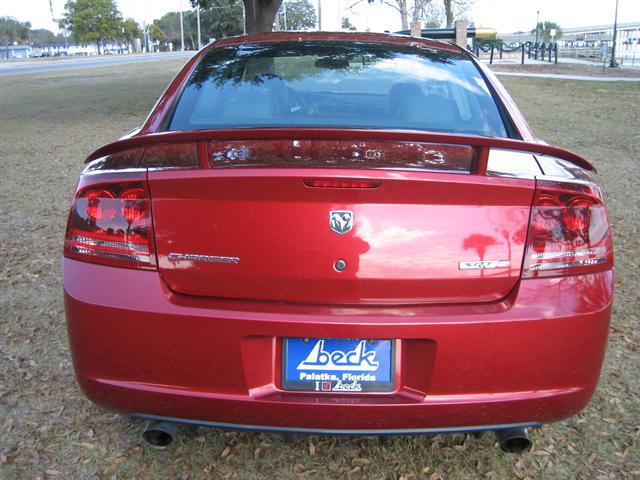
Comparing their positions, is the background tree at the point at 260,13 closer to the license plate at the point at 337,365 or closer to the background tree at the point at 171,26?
the license plate at the point at 337,365

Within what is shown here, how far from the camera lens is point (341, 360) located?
1959 mm

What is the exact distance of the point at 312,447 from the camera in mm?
2547

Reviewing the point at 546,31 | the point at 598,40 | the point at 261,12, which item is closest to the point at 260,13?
the point at 261,12

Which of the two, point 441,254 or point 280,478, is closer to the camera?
point 441,254

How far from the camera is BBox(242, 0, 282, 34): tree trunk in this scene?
14.8m

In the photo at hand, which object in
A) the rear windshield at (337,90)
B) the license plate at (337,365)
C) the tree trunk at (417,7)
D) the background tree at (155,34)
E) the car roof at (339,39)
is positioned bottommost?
the license plate at (337,365)

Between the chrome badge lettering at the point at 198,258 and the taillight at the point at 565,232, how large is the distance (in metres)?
0.93

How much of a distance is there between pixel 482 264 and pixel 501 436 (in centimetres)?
68

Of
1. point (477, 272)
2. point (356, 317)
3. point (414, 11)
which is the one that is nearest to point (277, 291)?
point (356, 317)

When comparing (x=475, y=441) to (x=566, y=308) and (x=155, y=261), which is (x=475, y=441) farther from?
(x=155, y=261)

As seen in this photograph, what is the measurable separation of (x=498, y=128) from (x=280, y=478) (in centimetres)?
170

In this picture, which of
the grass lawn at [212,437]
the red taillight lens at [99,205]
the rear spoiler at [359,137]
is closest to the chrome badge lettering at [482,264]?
the rear spoiler at [359,137]

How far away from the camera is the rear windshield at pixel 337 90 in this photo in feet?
8.84

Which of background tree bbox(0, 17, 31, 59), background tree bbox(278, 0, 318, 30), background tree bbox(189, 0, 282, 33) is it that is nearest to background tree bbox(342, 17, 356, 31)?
background tree bbox(278, 0, 318, 30)
